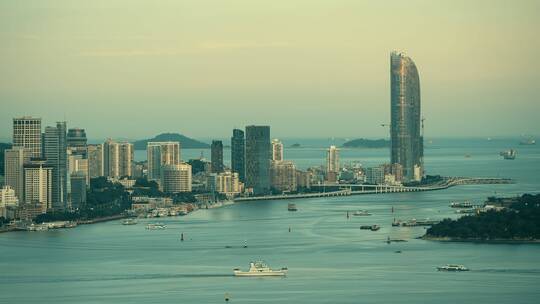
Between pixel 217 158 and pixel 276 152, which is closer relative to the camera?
pixel 217 158

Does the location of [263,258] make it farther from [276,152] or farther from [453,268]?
[276,152]

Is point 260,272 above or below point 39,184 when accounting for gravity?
below

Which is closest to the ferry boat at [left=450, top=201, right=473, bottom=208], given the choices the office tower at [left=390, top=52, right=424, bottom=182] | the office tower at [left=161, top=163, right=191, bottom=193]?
the office tower at [left=161, top=163, right=191, bottom=193]

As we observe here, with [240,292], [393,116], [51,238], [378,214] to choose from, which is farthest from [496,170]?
[240,292]

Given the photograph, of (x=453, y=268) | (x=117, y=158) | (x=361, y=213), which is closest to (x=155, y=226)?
(x=361, y=213)

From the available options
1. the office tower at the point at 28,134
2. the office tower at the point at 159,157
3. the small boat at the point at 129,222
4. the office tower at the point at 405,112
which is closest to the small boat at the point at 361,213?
the small boat at the point at 129,222

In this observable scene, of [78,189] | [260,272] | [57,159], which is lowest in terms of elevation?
[260,272]
